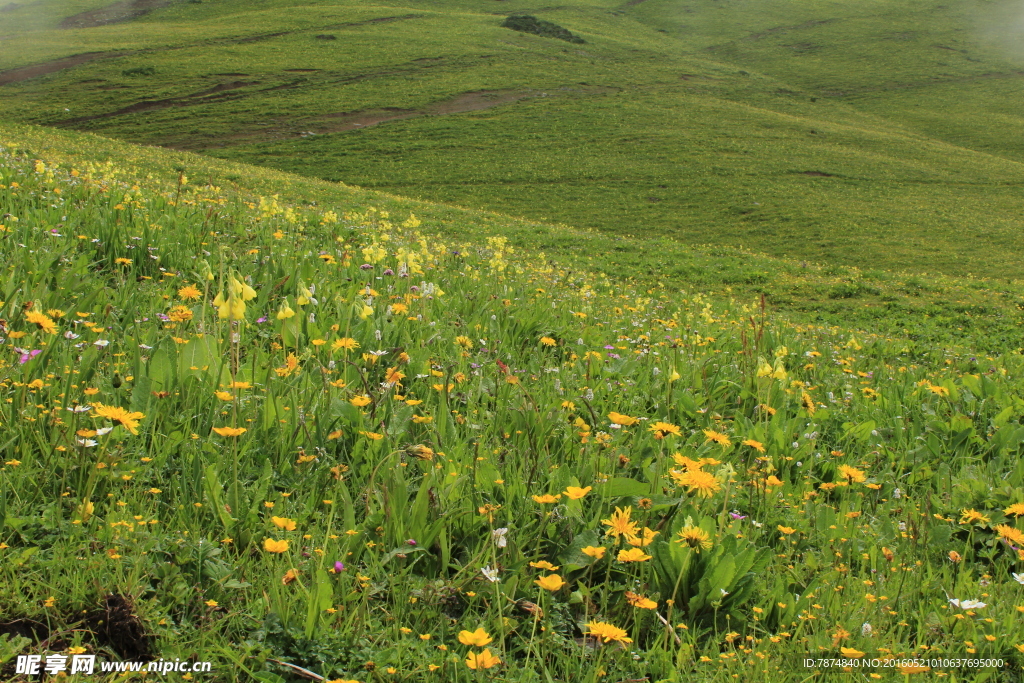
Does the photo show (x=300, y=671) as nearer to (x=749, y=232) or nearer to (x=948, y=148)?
(x=749, y=232)

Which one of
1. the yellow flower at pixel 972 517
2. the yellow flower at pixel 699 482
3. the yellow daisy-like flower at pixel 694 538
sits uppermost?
the yellow flower at pixel 699 482

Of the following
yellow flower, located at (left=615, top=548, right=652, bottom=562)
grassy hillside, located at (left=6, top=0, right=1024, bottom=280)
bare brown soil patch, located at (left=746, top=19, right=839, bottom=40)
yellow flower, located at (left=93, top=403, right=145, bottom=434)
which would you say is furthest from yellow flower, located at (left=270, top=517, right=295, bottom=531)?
bare brown soil patch, located at (left=746, top=19, right=839, bottom=40)

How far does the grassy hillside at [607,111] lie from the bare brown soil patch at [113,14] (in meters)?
2.03

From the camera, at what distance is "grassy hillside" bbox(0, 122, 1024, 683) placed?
202 centimetres

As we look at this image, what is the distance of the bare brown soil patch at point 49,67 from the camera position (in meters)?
58.8

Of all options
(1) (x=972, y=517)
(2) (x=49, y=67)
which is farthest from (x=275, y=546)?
(2) (x=49, y=67)

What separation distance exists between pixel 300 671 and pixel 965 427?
15.1ft

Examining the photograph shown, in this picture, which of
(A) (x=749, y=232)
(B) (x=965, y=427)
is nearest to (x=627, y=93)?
(A) (x=749, y=232)

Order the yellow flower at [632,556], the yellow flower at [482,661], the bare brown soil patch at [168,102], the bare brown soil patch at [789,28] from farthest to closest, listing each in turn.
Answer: the bare brown soil patch at [789,28] → the bare brown soil patch at [168,102] → the yellow flower at [632,556] → the yellow flower at [482,661]

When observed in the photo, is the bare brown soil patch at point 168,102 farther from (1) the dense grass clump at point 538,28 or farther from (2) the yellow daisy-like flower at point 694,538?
(2) the yellow daisy-like flower at point 694,538

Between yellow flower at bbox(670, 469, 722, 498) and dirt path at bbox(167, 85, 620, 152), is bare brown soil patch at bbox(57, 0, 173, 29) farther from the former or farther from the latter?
yellow flower at bbox(670, 469, 722, 498)

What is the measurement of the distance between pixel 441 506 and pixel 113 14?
4440 inches

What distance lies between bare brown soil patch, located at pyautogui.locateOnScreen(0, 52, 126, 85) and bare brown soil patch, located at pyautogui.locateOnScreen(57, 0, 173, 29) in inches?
1036

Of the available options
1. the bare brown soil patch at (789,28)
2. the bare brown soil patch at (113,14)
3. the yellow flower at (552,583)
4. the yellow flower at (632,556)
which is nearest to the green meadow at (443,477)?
the yellow flower at (632,556)
